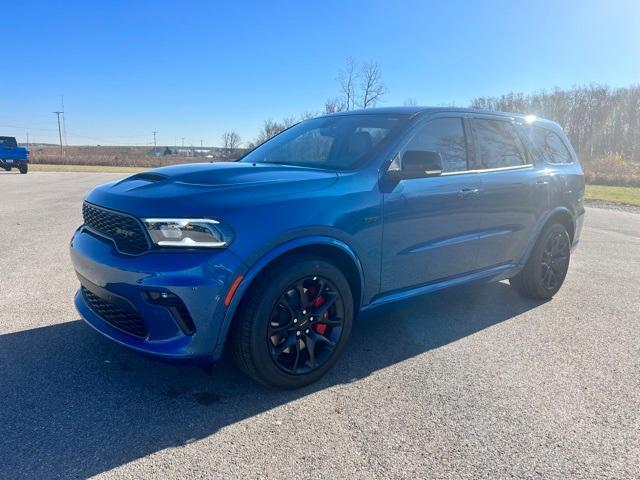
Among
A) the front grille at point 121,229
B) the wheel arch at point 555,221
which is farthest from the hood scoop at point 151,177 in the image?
the wheel arch at point 555,221

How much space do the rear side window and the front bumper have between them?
144 inches

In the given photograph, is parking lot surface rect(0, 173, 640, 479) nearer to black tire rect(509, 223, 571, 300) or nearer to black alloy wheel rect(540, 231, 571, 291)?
black tire rect(509, 223, 571, 300)

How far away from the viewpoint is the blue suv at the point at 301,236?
2.51 meters

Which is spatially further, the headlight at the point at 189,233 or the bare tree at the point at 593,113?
the bare tree at the point at 593,113

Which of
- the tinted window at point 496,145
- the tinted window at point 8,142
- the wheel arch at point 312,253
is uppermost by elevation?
the tinted window at point 8,142

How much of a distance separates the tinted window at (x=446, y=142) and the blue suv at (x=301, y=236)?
1cm

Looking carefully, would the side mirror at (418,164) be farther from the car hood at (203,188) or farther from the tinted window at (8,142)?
the tinted window at (8,142)

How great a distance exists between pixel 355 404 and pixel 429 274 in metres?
1.31

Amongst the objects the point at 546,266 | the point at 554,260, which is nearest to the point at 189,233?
the point at 546,266

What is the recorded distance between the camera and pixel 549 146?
493 centimetres

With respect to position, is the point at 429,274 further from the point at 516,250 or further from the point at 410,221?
the point at 516,250

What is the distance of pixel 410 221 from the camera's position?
3.35m

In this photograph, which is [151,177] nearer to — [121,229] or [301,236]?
[121,229]

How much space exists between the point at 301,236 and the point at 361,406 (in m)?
1.09
